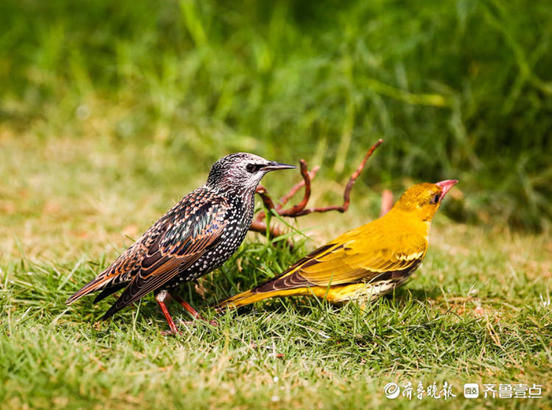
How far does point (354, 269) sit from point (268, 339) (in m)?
0.66

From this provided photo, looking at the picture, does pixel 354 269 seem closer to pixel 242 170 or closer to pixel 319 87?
pixel 242 170

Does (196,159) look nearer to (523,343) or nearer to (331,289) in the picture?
(331,289)

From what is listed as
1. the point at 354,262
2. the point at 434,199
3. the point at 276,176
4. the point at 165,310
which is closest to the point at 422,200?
the point at 434,199

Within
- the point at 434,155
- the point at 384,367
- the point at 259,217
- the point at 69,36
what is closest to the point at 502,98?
the point at 434,155

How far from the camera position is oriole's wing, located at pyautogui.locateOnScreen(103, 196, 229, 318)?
3332 mm

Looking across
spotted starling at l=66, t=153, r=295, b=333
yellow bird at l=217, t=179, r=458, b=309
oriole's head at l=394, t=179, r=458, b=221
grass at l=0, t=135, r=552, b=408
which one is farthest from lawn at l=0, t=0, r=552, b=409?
oriole's head at l=394, t=179, r=458, b=221

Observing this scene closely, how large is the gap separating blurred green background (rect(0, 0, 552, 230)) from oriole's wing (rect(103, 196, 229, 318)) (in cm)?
322

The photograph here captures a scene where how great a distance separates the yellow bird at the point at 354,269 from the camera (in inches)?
137

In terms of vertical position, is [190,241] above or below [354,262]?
above

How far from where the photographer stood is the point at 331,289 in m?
3.57

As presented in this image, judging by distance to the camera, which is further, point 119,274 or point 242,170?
point 242,170

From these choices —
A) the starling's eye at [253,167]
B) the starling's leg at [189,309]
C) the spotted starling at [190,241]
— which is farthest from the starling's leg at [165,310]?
the starling's eye at [253,167]

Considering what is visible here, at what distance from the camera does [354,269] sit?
358cm

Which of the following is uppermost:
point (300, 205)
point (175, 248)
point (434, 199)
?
point (175, 248)
